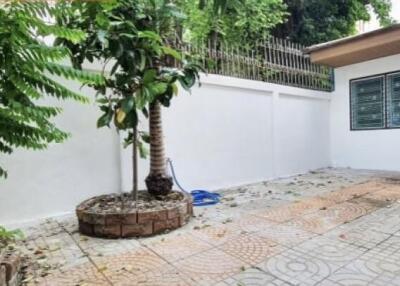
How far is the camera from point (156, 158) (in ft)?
13.0

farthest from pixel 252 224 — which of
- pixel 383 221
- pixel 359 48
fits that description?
pixel 359 48

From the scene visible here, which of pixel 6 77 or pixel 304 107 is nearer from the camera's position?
pixel 6 77

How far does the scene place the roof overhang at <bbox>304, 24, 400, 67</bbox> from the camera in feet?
19.7

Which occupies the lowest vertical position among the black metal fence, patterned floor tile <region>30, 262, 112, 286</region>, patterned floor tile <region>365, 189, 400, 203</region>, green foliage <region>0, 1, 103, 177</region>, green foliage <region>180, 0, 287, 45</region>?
patterned floor tile <region>30, 262, 112, 286</region>

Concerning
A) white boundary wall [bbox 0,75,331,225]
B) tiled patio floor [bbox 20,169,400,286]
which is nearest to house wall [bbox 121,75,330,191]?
white boundary wall [bbox 0,75,331,225]

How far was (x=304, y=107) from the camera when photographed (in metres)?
7.45

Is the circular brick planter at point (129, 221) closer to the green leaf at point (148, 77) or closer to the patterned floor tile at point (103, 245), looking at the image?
the patterned floor tile at point (103, 245)

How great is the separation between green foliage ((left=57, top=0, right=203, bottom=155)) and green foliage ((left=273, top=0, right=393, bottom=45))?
737 centimetres

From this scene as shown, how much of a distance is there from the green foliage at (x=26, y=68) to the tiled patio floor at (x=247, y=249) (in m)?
1.38

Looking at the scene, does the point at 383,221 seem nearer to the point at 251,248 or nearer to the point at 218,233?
the point at 251,248

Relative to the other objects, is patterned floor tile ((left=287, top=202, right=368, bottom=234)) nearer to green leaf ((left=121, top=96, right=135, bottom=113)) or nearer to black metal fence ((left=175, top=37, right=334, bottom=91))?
green leaf ((left=121, top=96, right=135, bottom=113))

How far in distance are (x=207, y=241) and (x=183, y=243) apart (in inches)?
9.3

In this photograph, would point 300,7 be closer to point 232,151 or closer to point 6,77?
point 232,151

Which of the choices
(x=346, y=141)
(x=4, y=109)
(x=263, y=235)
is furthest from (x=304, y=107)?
(x=4, y=109)
